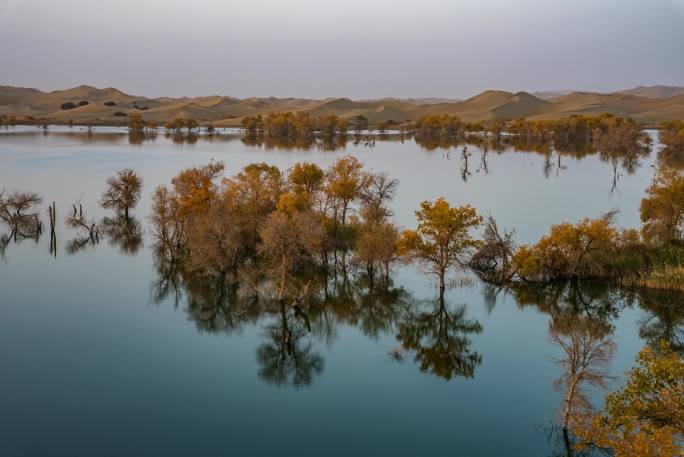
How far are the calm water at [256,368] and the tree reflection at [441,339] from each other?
0.37 ft

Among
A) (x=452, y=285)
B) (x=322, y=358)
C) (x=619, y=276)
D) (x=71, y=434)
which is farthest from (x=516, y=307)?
(x=71, y=434)

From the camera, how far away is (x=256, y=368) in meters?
23.8

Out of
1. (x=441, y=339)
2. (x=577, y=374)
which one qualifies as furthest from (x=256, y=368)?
(x=577, y=374)

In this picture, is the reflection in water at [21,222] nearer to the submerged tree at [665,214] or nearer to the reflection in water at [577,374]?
the reflection in water at [577,374]

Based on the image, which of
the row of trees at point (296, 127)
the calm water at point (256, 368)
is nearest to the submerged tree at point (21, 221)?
the calm water at point (256, 368)

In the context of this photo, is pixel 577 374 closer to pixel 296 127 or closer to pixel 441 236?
pixel 441 236

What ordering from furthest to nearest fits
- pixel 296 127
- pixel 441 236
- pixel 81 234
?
pixel 296 127 < pixel 81 234 < pixel 441 236

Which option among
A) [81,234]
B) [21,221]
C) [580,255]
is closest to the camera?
[580,255]

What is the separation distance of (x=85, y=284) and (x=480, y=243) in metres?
21.0

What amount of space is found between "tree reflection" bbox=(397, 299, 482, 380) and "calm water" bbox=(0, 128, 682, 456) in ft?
0.37

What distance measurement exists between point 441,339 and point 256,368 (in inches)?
329

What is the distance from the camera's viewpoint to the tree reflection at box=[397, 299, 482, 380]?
24.3 m

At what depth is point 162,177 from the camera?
6581cm

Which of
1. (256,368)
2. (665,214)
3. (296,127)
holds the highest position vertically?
(296,127)
